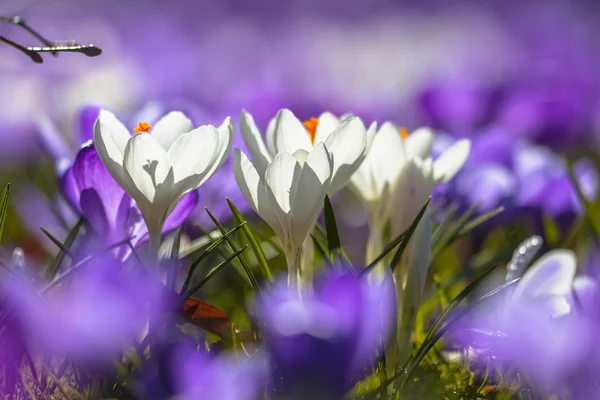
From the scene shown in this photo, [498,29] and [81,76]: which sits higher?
[81,76]

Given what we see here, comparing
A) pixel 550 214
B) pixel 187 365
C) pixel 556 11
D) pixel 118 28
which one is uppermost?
pixel 187 365

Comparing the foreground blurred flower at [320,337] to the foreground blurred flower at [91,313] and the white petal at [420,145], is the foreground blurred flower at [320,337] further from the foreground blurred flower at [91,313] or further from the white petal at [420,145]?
the white petal at [420,145]

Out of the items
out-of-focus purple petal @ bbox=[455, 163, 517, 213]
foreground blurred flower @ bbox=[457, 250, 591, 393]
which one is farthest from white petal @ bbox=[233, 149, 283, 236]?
out-of-focus purple petal @ bbox=[455, 163, 517, 213]

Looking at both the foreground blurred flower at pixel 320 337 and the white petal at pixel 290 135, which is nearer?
the foreground blurred flower at pixel 320 337

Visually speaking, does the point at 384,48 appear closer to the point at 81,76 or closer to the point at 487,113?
the point at 81,76

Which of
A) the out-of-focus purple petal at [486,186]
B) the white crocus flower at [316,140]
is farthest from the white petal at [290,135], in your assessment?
the out-of-focus purple petal at [486,186]

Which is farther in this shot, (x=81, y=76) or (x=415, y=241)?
(x=81, y=76)

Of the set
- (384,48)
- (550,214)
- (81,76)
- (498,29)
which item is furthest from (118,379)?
(498,29)
